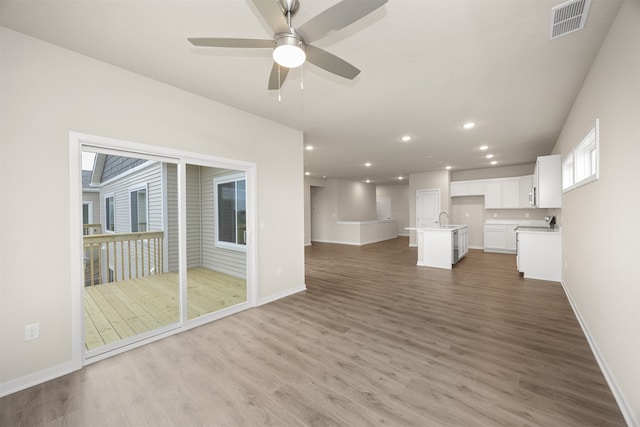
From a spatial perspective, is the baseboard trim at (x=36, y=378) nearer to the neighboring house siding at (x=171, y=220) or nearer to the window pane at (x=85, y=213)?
the window pane at (x=85, y=213)

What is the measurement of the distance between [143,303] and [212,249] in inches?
50.5

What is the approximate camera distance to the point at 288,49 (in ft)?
5.01

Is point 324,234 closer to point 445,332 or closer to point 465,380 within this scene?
point 445,332

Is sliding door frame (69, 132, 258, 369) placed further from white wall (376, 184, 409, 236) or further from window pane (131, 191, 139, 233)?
white wall (376, 184, 409, 236)

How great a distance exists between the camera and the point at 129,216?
331 centimetres

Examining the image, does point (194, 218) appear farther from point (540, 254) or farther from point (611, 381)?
point (540, 254)

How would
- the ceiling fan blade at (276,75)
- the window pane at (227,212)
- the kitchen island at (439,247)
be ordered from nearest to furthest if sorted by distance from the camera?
the ceiling fan blade at (276,75) < the window pane at (227,212) < the kitchen island at (439,247)

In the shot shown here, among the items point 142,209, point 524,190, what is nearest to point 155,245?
point 142,209

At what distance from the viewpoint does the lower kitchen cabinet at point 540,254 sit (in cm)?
475

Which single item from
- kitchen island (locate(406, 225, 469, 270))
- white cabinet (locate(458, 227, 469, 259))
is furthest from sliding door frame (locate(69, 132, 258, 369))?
white cabinet (locate(458, 227, 469, 259))

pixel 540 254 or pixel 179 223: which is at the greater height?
pixel 179 223

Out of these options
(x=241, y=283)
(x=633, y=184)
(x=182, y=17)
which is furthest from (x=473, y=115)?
(x=241, y=283)

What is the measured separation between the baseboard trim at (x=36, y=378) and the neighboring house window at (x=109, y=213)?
4.46 ft

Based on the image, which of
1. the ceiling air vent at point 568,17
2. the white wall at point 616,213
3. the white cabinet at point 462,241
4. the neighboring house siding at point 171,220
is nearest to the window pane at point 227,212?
the neighboring house siding at point 171,220
